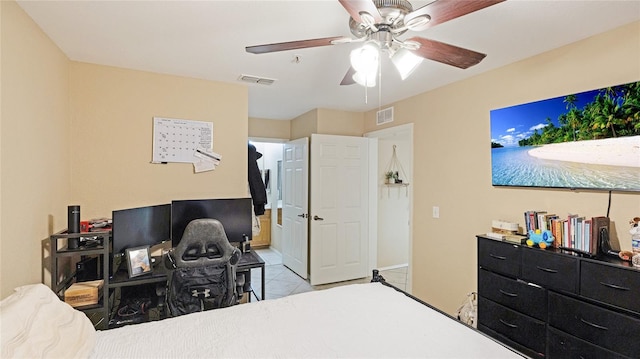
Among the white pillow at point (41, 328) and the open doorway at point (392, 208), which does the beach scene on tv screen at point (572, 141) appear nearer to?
the open doorway at point (392, 208)

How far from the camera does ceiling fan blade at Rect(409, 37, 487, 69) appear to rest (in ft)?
4.95

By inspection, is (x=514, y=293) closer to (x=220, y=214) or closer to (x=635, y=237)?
(x=635, y=237)

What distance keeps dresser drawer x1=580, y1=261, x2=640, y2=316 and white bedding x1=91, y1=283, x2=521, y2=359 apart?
878 mm

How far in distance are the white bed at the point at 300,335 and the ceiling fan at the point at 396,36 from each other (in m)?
1.28

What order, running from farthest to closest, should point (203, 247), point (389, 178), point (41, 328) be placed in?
point (389, 178)
point (203, 247)
point (41, 328)

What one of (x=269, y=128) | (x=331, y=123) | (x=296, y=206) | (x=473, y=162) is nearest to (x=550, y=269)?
(x=473, y=162)

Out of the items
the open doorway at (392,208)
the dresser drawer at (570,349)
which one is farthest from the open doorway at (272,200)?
the dresser drawer at (570,349)

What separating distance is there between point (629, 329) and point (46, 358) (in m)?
2.71

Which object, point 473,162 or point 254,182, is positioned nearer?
point 473,162

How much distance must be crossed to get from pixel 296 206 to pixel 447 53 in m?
3.23

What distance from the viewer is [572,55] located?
219 cm

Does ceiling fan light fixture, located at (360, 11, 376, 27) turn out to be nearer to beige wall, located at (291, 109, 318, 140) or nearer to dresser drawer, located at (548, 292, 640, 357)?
dresser drawer, located at (548, 292, 640, 357)

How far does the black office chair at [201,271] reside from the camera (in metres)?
2.17

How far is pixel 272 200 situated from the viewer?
6.17m
